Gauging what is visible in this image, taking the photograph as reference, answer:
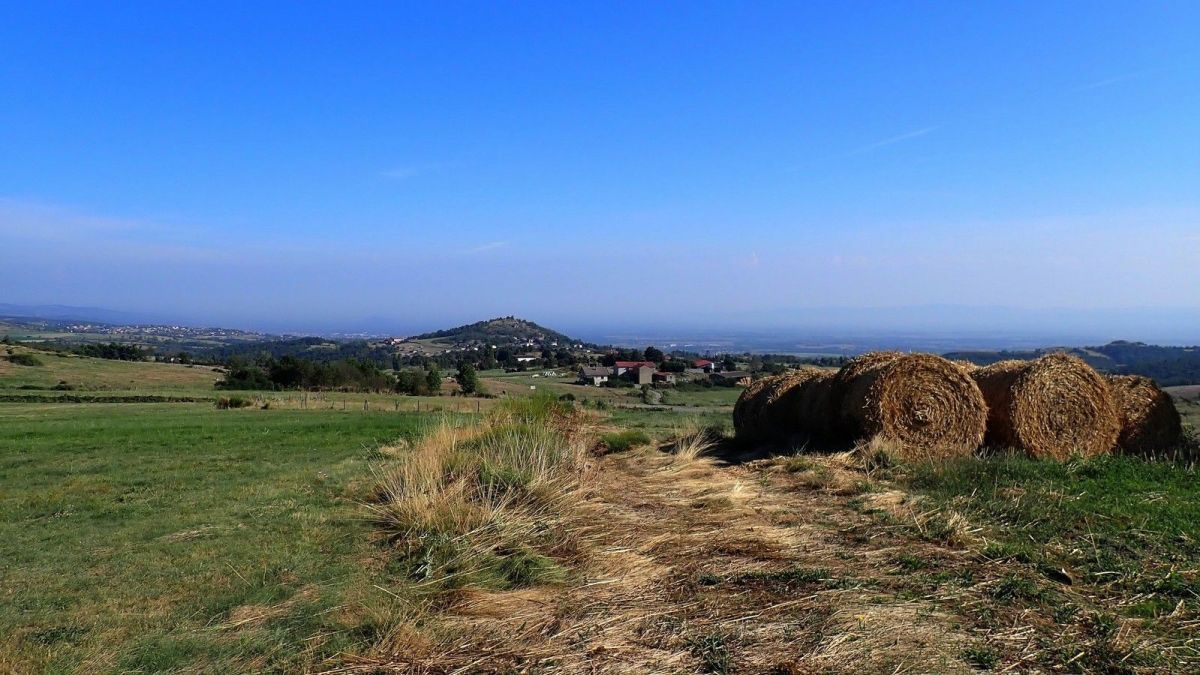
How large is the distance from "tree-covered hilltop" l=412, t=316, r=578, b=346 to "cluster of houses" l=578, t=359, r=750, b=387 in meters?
46.0

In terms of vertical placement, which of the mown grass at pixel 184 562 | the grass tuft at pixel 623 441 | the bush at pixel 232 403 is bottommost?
the bush at pixel 232 403

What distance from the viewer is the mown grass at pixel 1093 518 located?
16.4 feet

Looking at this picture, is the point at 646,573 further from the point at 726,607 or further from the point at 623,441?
the point at 623,441

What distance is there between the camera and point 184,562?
6062mm

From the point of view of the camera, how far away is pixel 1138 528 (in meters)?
6.26

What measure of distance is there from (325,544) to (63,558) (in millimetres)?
1943

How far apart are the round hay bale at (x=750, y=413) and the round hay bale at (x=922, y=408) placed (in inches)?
124

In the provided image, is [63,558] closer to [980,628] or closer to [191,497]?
[191,497]

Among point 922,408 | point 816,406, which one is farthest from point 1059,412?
point 816,406

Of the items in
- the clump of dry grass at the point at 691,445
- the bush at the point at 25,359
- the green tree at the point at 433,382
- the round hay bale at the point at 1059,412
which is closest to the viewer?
the round hay bale at the point at 1059,412

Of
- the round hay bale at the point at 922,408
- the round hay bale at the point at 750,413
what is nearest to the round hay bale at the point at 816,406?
the round hay bale at the point at 922,408

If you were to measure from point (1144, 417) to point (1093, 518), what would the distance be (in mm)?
6135

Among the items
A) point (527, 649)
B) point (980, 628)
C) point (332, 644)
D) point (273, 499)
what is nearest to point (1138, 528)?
point (980, 628)

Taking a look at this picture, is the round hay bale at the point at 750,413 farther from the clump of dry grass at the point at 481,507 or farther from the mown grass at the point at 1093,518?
the mown grass at the point at 1093,518
